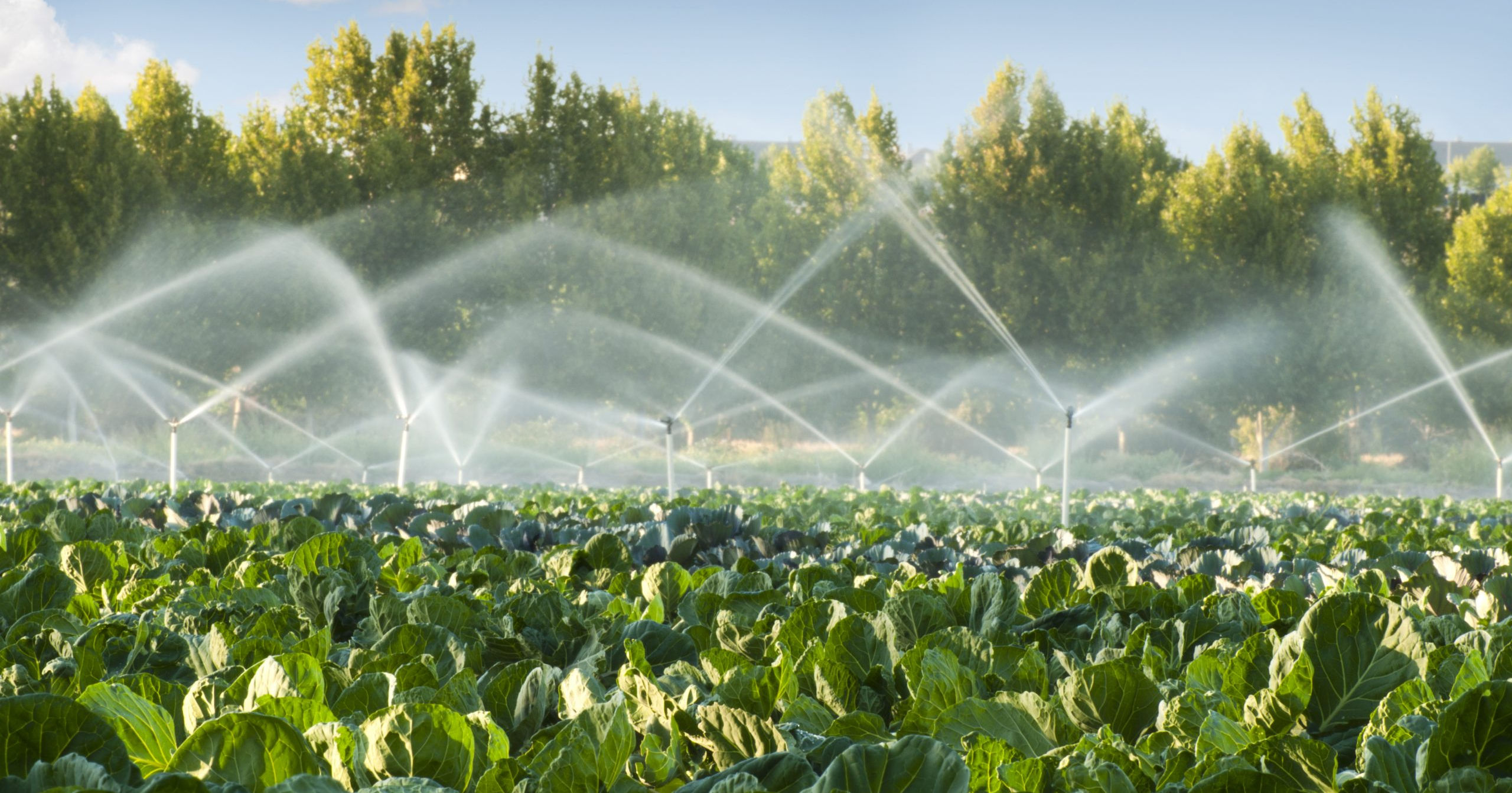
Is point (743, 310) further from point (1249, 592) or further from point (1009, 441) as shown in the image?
point (1249, 592)

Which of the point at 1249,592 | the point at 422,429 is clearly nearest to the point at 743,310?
the point at 422,429

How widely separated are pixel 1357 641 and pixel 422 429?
26.6 meters

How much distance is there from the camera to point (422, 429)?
2647cm

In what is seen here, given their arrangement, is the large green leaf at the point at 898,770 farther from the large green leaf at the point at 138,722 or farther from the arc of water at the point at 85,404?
the arc of water at the point at 85,404

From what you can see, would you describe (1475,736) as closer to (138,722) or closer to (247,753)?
(247,753)

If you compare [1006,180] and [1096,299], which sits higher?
[1006,180]

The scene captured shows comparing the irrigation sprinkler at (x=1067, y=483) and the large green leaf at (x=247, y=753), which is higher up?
the large green leaf at (x=247, y=753)

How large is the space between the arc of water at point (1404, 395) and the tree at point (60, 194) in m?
22.6

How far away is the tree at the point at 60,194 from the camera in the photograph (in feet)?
68.8

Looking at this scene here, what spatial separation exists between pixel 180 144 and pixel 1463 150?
59.9m

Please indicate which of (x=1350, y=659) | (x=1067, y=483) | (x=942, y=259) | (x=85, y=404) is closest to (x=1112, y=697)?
(x=1350, y=659)

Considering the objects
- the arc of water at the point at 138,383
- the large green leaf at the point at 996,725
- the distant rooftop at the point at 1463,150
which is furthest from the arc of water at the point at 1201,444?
the distant rooftop at the point at 1463,150

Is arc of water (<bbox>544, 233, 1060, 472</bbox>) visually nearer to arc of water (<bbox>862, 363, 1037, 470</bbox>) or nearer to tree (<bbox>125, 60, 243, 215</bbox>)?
arc of water (<bbox>862, 363, 1037, 470</bbox>)

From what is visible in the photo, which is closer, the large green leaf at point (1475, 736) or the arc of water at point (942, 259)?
the large green leaf at point (1475, 736)
